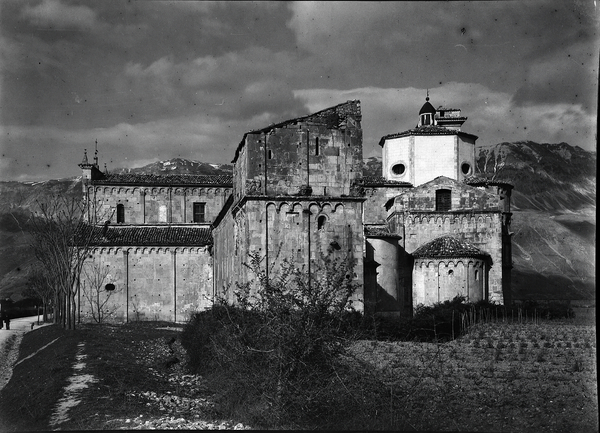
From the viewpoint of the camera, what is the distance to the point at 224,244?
110ft

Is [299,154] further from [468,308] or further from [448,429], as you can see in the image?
[448,429]

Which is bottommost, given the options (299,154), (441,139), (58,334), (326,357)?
(58,334)

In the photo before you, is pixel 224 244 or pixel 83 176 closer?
pixel 224 244

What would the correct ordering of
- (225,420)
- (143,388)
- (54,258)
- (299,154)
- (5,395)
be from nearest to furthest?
(225,420), (143,388), (5,395), (299,154), (54,258)

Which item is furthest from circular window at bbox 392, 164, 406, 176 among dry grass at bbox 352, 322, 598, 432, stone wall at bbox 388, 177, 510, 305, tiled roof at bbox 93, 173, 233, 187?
dry grass at bbox 352, 322, 598, 432

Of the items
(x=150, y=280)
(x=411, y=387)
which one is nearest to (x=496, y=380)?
(x=411, y=387)

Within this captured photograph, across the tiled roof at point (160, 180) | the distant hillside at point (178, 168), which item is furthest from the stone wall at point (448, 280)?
the distant hillside at point (178, 168)

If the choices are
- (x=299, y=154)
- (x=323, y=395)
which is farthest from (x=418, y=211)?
(x=323, y=395)

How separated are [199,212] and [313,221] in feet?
69.9

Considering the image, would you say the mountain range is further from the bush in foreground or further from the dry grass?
the bush in foreground

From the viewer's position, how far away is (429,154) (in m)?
43.1

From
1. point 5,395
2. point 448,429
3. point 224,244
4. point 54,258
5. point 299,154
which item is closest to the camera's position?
point 448,429

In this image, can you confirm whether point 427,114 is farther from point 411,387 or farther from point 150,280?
point 411,387

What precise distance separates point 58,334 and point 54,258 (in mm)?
7213
